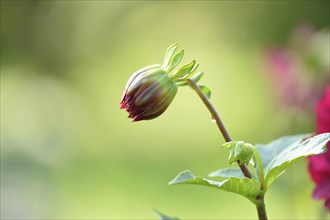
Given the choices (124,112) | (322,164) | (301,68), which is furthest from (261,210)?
(124,112)

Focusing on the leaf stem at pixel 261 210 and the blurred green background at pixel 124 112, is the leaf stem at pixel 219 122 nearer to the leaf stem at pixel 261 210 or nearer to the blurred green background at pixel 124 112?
the leaf stem at pixel 261 210

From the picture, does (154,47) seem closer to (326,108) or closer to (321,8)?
(321,8)

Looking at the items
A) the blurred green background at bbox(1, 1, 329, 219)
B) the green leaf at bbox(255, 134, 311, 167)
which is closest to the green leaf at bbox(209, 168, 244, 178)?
the green leaf at bbox(255, 134, 311, 167)

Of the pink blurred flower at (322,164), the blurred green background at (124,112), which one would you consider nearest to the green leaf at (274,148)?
the pink blurred flower at (322,164)

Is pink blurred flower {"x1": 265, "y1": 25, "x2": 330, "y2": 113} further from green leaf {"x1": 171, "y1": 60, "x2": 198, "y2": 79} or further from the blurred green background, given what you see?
green leaf {"x1": 171, "y1": 60, "x2": 198, "y2": 79}

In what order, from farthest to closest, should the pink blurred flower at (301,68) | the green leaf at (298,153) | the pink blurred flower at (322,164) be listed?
the pink blurred flower at (301,68) → the pink blurred flower at (322,164) → the green leaf at (298,153)

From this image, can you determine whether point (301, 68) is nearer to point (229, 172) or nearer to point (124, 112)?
point (229, 172)

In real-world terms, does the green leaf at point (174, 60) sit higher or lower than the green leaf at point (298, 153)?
higher

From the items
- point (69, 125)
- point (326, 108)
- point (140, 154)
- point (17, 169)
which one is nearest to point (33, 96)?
point (69, 125)
